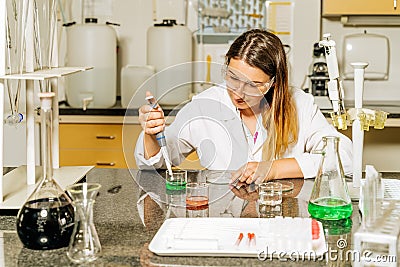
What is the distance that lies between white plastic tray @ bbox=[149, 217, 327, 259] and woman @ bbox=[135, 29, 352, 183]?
0.37 meters

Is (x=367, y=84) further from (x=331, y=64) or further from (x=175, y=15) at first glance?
(x=331, y=64)

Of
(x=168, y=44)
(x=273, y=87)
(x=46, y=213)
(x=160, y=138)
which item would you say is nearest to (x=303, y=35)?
(x=168, y=44)

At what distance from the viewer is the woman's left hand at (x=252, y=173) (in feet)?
5.57

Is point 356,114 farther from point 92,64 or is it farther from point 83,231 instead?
point 92,64

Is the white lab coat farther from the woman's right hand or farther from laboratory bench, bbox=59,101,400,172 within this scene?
laboratory bench, bbox=59,101,400,172

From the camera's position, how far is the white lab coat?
1.79 m

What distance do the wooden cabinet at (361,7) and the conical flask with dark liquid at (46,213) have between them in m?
2.35

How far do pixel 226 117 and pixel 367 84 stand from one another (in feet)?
6.45

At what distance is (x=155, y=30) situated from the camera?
3.48m

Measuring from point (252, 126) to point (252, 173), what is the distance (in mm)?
325

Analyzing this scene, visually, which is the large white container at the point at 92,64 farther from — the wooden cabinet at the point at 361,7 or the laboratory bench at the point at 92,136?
the wooden cabinet at the point at 361,7

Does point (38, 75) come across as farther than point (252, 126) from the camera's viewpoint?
No

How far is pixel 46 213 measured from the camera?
1227 mm

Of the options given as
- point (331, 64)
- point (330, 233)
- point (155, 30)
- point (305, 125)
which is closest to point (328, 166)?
point (330, 233)
